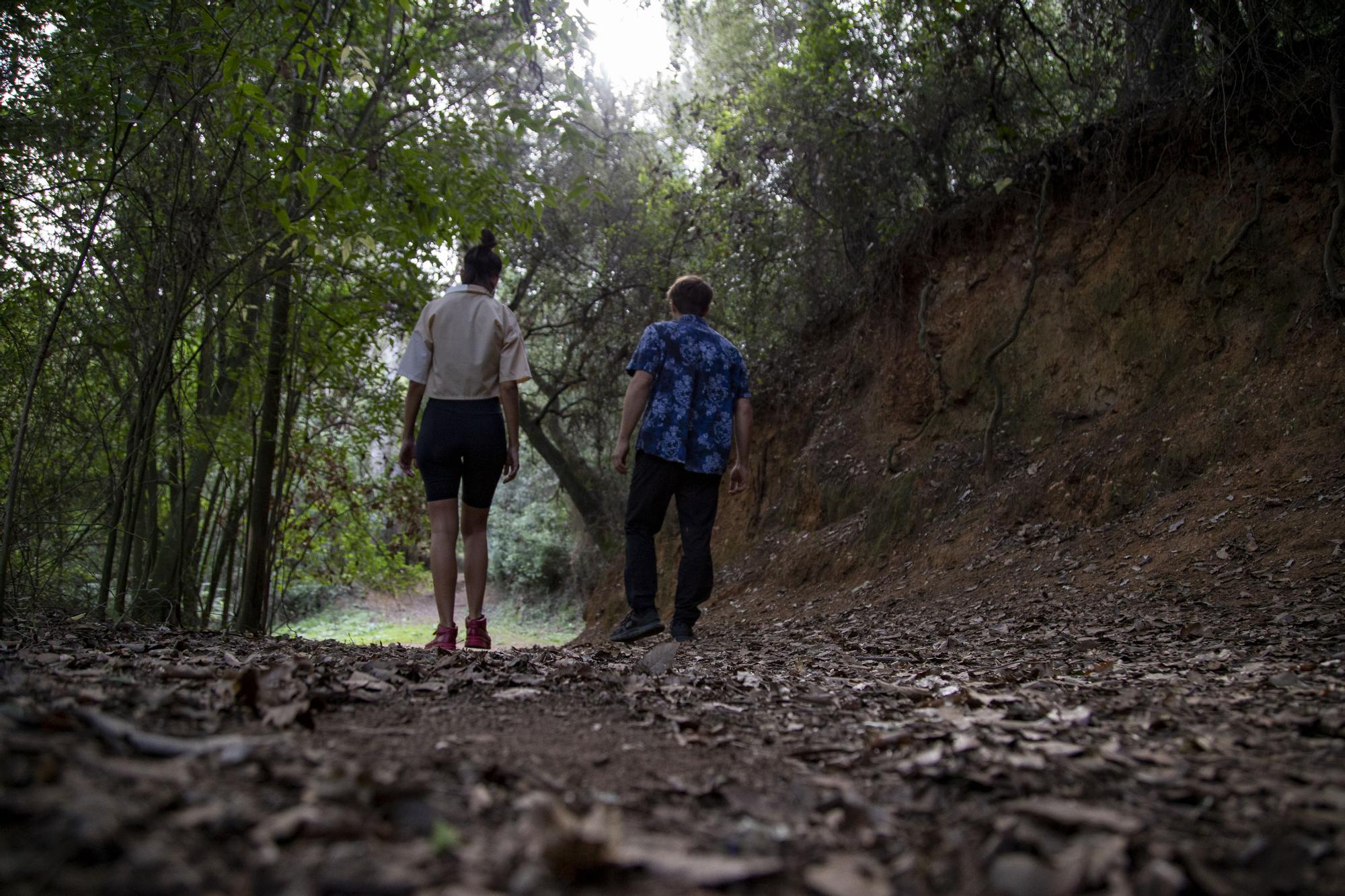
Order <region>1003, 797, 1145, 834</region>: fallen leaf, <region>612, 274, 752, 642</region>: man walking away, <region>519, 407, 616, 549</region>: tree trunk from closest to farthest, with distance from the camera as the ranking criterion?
<region>1003, 797, 1145, 834</region>: fallen leaf → <region>612, 274, 752, 642</region>: man walking away → <region>519, 407, 616, 549</region>: tree trunk

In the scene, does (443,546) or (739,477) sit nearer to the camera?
(443,546)

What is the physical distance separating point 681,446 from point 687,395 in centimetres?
31

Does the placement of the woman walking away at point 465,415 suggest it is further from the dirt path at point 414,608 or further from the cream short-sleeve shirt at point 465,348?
the dirt path at point 414,608

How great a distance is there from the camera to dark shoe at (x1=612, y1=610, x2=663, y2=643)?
196 inches

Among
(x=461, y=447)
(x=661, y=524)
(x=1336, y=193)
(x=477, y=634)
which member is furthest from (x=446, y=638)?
(x=1336, y=193)

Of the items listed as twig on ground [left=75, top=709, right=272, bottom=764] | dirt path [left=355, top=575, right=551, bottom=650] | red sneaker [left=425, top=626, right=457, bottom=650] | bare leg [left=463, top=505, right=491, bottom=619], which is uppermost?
bare leg [left=463, top=505, right=491, bottom=619]

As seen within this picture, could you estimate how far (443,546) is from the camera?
4793 millimetres

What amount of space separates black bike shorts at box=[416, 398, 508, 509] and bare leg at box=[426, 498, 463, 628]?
6cm

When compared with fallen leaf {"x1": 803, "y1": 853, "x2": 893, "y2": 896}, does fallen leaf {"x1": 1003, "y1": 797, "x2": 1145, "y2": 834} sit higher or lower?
higher

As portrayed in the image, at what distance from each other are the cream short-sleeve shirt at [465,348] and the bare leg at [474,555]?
649 mm

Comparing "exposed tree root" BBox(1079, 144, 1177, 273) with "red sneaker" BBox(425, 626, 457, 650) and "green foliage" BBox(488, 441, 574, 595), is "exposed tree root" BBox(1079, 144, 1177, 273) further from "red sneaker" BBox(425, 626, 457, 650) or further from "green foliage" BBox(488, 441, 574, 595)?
"green foliage" BBox(488, 441, 574, 595)

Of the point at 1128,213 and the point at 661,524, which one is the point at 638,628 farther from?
the point at 1128,213

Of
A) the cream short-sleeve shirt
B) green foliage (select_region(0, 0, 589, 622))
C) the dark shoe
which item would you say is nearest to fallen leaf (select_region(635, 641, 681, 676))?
the dark shoe

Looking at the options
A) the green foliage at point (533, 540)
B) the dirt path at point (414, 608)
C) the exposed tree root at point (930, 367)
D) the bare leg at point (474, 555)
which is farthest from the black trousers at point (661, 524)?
the dirt path at point (414, 608)
